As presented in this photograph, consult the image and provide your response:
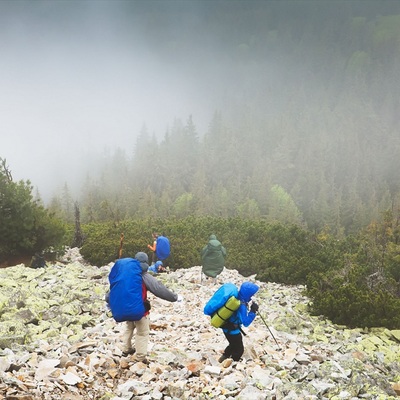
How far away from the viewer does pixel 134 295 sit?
8.35 metres

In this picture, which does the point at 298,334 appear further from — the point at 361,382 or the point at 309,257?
the point at 309,257

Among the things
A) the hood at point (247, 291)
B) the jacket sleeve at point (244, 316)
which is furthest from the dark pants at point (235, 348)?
the hood at point (247, 291)

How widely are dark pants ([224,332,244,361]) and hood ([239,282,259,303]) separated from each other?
921mm

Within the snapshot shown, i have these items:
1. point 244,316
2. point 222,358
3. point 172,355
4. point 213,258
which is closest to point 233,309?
point 244,316

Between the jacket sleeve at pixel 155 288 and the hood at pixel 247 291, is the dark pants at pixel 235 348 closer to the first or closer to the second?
the hood at pixel 247 291

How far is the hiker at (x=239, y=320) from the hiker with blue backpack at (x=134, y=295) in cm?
129

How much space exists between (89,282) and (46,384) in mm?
9202

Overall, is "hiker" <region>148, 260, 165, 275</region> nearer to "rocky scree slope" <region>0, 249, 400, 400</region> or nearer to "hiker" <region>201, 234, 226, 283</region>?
"hiker" <region>201, 234, 226, 283</region>

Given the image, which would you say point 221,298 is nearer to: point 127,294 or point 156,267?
point 127,294

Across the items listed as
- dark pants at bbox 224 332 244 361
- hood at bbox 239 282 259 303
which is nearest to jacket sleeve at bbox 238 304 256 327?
hood at bbox 239 282 259 303

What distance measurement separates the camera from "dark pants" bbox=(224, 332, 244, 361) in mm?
8891

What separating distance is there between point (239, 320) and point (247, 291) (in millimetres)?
680

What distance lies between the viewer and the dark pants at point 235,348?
8891 millimetres

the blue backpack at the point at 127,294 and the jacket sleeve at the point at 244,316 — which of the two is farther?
the jacket sleeve at the point at 244,316
